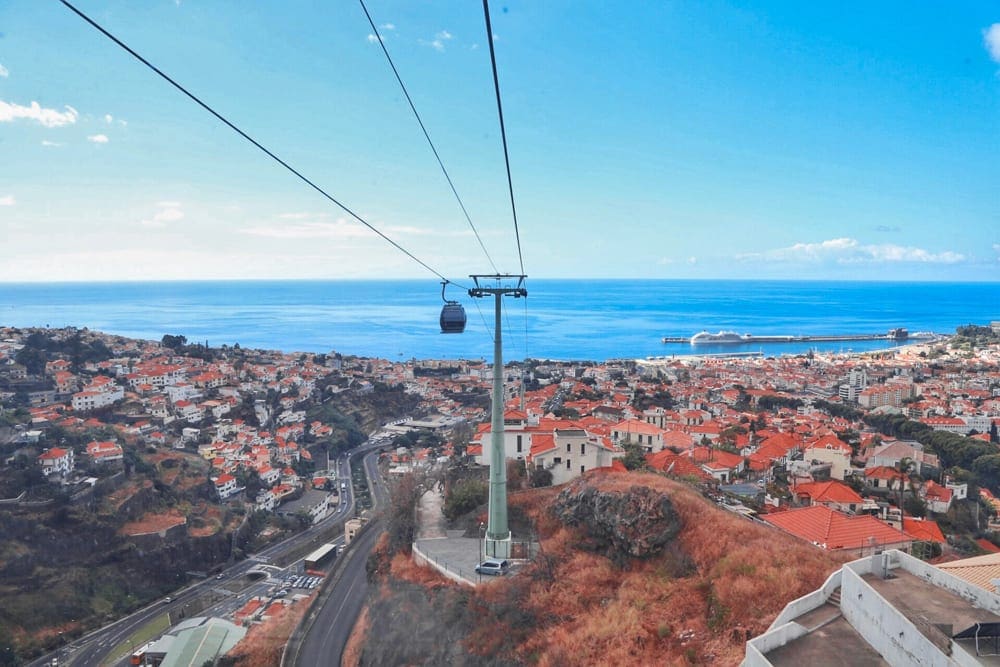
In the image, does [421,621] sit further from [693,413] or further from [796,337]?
[796,337]

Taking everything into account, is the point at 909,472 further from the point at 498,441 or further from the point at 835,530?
the point at 498,441

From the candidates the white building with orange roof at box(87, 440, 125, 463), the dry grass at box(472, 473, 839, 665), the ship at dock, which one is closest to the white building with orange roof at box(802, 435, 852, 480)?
the dry grass at box(472, 473, 839, 665)

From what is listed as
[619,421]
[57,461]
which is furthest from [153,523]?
[619,421]

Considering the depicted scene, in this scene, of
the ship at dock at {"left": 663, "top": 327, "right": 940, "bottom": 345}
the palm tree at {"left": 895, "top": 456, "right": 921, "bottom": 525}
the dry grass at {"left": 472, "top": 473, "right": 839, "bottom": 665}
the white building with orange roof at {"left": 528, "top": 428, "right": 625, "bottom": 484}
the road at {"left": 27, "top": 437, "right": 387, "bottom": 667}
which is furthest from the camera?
the ship at dock at {"left": 663, "top": 327, "right": 940, "bottom": 345}

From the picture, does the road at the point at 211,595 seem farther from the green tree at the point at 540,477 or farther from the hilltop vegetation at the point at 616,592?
the hilltop vegetation at the point at 616,592

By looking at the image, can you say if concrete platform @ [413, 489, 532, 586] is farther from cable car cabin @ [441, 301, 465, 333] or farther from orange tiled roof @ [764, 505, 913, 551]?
orange tiled roof @ [764, 505, 913, 551]
